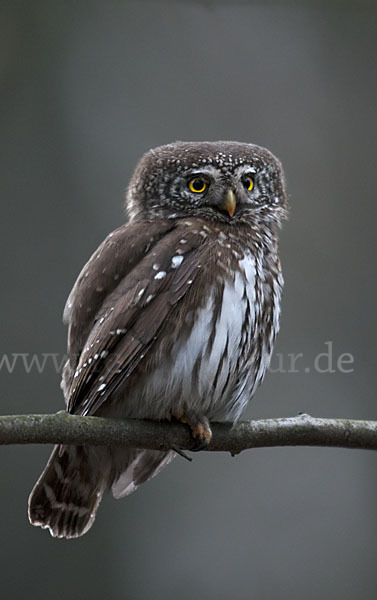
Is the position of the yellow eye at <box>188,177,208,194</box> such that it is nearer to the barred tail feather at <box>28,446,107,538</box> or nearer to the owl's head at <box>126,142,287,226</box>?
the owl's head at <box>126,142,287,226</box>

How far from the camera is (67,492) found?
134 inches

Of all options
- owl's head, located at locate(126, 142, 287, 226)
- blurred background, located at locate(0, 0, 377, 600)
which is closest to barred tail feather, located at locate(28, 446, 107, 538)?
owl's head, located at locate(126, 142, 287, 226)

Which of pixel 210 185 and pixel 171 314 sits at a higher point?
pixel 210 185

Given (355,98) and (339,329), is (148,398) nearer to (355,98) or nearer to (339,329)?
(339,329)

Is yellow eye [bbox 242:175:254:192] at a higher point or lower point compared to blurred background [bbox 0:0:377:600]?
higher

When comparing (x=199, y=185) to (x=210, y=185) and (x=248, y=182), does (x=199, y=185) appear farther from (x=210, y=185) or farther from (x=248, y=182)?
(x=248, y=182)

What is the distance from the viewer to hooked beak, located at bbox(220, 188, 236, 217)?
3470mm

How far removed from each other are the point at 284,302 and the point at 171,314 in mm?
2888

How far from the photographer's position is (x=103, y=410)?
3.26 meters

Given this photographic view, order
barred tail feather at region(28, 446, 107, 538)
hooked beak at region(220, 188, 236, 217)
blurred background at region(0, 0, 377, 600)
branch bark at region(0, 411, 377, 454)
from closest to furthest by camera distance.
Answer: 1. branch bark at region(0, 411, 377, 454)
2. barred tail feather at region(28, 446, 107, 538)
3. hooked beak at region(220, 188, 236, 217)
4. blurred background at region(0, 0, 377, 600)

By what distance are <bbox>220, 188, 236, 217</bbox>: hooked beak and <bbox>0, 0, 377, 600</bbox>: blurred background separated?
2.47 m

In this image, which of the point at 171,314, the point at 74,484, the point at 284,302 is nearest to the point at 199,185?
the point at 171,314

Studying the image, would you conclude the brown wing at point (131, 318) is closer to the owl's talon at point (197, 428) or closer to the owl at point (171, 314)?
the owl at point (171, 314)

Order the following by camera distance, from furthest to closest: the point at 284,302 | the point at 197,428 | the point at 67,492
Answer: the point at 284,302 < the point at 67,492 < the point at 197,428
